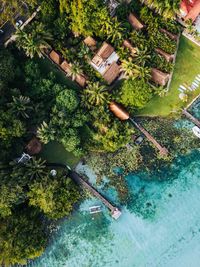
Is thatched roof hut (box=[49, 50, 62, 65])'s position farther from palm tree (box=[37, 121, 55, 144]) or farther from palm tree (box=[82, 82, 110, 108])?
palm tree (box=[37, 121, 55, 144])

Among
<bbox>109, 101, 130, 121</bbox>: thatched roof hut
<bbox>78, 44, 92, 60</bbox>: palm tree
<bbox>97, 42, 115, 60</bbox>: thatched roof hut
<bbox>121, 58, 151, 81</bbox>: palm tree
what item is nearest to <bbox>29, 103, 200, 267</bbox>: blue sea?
<bbox>109, 101, 130, 121</bbox>: thatched roof hut

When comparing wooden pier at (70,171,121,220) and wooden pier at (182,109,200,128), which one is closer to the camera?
wooden pier at (70,171,121,220)

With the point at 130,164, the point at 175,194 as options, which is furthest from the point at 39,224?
the point at 175,194

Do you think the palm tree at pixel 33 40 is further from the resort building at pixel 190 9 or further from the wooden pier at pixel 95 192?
the resort building at pixel 190 9

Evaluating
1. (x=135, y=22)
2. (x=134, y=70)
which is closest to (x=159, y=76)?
(x=134, y=70)

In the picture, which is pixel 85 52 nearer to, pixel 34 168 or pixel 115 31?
pixel 115 31
